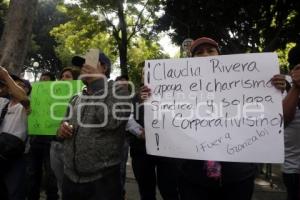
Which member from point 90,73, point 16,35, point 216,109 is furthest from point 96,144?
point 16,35

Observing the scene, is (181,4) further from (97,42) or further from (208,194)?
(208,194)

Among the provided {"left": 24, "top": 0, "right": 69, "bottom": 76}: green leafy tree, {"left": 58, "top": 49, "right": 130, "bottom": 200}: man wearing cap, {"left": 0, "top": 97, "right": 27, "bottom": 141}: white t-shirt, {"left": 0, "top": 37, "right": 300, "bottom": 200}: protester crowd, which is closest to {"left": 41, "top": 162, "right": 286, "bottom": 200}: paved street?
{"left": 0, "top": 97, "right": 27, "bottom": 141}: white t-shirt

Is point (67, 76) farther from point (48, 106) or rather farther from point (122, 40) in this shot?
point (122, 40)

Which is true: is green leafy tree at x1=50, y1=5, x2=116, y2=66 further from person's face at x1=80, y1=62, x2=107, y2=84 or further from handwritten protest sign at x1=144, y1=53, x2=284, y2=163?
handwritten protest sign at x1=144, y1=53, x2=284, y2=163

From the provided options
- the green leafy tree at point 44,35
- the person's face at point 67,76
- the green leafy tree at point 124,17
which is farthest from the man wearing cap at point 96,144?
the green leafy tree at point 44,35

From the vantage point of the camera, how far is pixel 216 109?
9.56ft

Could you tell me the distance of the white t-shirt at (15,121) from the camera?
14.1 ft

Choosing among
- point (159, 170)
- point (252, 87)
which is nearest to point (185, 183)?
point (252, 87)

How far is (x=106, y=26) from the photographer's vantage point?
65.6 feet

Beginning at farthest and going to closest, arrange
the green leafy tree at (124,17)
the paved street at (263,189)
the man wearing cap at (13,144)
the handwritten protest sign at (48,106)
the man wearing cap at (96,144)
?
the green leafy tree at (124,17) → the paved street at (263,189) → the handwritten protest sign at (48,106) → the man wearing cap at (13,144) → the man wearing cap at (96,144)

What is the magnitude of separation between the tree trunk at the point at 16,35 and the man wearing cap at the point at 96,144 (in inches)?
149

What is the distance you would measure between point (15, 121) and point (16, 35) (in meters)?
2.71

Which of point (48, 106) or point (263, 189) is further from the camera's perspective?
point (263, 189)

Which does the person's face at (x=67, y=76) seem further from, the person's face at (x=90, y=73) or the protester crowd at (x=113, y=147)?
the person's face at (x=90, y=73)
